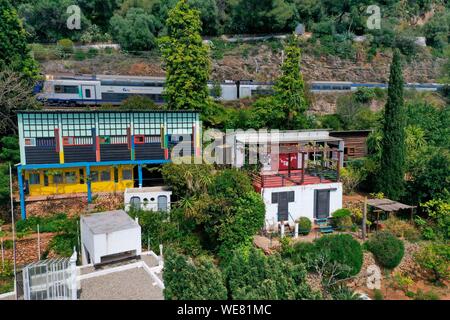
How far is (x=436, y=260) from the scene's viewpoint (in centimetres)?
1789

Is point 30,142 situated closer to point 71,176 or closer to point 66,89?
point 71,176

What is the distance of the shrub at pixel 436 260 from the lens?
17.8 metres

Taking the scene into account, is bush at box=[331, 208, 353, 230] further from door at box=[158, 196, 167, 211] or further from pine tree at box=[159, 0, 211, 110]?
pine tree at box=[159, 0, 211, 110]

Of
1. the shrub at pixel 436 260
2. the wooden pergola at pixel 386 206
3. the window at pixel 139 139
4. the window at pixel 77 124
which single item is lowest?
the shrub at pixel 436 260

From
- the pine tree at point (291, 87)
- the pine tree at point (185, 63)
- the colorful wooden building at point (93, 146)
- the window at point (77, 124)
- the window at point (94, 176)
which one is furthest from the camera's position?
the pine tree at point (291, 87)

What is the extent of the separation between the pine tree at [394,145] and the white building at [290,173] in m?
2.52

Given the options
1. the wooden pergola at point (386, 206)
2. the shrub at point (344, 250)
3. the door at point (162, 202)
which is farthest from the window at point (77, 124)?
the wooden pergola at point (386, 206)

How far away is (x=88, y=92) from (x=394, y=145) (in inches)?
912

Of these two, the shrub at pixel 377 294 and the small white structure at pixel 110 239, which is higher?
the small white structure at pixel 110 239

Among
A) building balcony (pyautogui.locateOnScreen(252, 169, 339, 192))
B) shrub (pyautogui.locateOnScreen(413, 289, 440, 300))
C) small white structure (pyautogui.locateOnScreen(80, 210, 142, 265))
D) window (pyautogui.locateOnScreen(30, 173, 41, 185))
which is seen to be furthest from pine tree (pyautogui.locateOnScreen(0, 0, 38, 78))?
shrub (pyautogui.locateOnScreen(413, 289, 440, 300))

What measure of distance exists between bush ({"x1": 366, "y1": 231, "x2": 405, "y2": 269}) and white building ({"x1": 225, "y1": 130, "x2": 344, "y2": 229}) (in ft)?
9.94

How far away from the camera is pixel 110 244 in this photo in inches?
612

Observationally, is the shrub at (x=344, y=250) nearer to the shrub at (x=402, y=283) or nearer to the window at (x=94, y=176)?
the shrub at (x=402, y=283)

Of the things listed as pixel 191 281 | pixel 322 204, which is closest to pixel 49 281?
pixel 191 281
